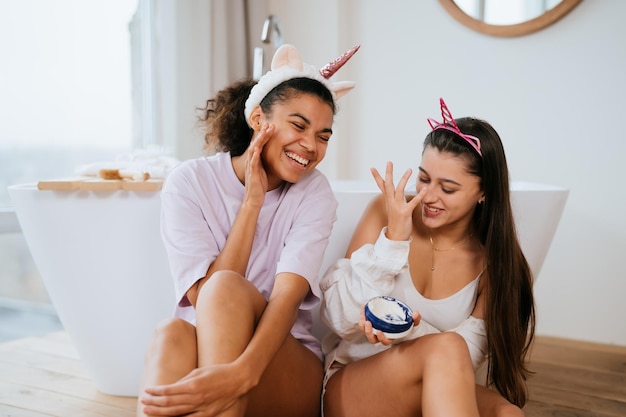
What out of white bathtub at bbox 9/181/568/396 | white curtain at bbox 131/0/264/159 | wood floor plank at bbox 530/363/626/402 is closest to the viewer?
Answer: white bathtub at bbox 9/181/568/396

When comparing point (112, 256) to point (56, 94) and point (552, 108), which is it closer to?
point (56, 94)

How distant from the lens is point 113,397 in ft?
5.81

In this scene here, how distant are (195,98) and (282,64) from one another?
129 centimetres

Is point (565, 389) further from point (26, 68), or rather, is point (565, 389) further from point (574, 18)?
point (26, 68)

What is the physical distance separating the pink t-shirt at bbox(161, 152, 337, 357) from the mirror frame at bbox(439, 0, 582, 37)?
143cm

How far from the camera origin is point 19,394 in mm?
1771

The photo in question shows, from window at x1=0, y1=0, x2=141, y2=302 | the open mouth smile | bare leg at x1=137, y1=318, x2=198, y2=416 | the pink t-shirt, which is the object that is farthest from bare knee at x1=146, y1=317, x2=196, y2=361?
window at x1=0, y1=0, x2=141, y2=302

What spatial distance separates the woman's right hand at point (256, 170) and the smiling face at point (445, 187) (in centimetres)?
37

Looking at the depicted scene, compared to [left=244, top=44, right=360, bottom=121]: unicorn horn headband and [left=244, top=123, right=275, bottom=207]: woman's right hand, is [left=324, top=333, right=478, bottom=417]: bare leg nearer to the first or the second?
[left=244, top=123, right=275, bottom=207]: woman's right hand

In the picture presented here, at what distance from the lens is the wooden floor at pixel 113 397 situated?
66.9 inches

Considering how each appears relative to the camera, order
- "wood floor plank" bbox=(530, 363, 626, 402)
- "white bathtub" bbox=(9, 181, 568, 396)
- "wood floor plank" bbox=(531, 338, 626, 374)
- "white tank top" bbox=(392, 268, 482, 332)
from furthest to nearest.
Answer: "wood floor plank" bbox=(531, 338, 626, 374) → "wood floor plank" bbox=(530, 363, 626, 402) → "white bathtub" bbox=(9, 181, 568, 396) → "white tank top" bbox=(392, 268, 482, 332)

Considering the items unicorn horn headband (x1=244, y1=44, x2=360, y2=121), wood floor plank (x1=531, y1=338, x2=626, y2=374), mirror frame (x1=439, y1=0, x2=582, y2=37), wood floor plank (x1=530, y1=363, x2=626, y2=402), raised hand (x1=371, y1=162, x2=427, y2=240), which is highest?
mirror frame (x1=439, y1=0, x2=582, y2=37)

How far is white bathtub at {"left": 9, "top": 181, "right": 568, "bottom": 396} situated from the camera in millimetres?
1618

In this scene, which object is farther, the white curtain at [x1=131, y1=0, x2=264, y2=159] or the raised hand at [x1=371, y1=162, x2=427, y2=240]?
the white curtain at [x1=131, y1=0, x2=264, y2=159]
